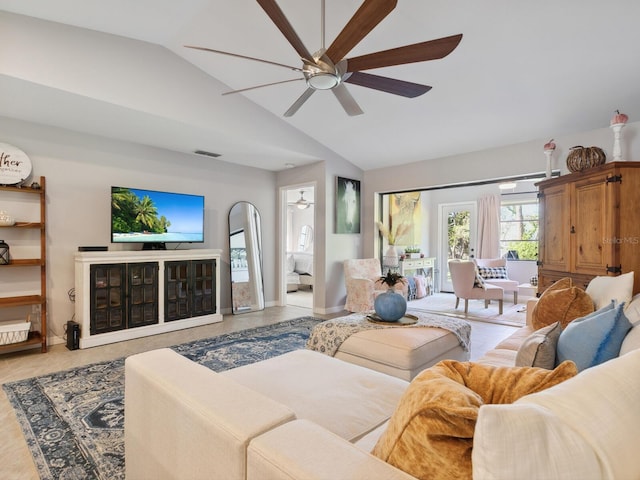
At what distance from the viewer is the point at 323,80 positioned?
2354 mm

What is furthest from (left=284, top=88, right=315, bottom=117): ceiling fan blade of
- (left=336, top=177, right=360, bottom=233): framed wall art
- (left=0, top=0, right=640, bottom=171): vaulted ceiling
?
(left=336, top=177, right=360, bottom=233): framed wall art

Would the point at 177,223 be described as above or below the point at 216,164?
below

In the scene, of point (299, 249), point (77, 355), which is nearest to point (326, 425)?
point (77, 355)

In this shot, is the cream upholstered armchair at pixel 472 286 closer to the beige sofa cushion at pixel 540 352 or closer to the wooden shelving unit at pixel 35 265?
the beige sofa cushion at pixel 540 352

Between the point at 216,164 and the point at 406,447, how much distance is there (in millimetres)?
5182

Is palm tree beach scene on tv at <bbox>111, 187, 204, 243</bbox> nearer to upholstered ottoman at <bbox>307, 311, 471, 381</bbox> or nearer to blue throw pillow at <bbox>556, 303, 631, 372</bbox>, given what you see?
upholstered ottoman at <bbox>307, 311, 471, 381</bbox>

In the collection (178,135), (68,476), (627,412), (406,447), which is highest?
(178,135)

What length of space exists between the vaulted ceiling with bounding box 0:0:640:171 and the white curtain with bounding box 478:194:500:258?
10.4 feet

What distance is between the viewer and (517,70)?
3100 millimetres

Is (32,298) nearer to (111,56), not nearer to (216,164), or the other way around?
(111,56)

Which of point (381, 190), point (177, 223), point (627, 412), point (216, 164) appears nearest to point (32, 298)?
point (177, 223)

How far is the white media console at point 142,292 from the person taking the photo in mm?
3684

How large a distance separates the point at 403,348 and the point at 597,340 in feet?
3.74

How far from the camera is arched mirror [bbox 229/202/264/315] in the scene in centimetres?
547
